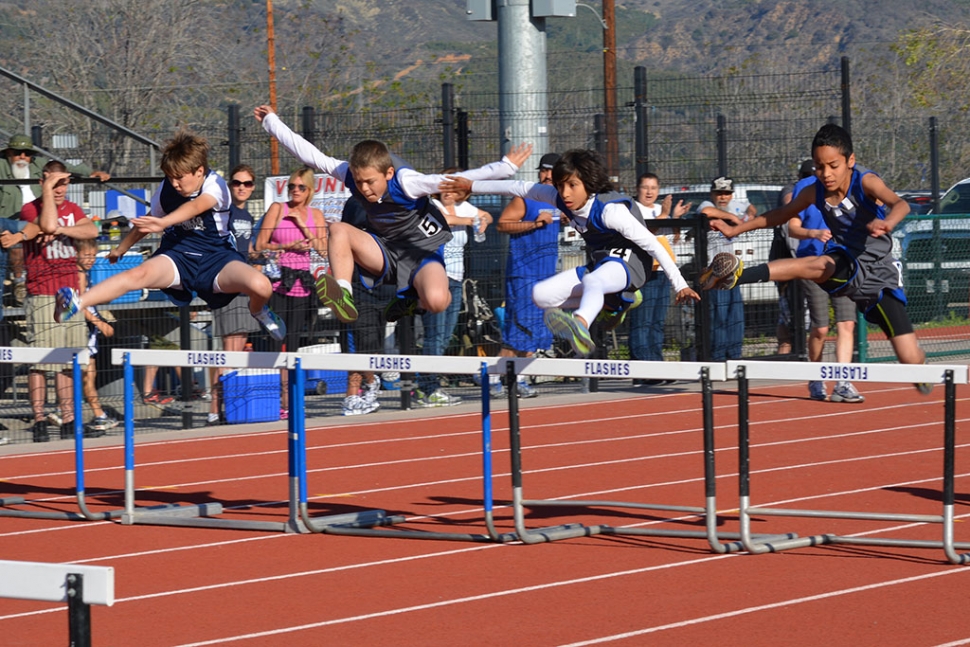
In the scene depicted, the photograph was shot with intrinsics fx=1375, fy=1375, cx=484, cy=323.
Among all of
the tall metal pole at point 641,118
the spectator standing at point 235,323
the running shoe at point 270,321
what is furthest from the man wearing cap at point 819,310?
the running shoe at point 270,321

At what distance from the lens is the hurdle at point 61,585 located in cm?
304

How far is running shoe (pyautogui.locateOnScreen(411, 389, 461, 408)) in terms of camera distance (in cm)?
1282

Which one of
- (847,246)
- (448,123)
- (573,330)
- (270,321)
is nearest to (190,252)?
(270,321)

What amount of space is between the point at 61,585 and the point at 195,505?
5481 millimetres

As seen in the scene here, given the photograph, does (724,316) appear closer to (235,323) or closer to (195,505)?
(235,323)

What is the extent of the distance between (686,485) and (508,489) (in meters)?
1.18

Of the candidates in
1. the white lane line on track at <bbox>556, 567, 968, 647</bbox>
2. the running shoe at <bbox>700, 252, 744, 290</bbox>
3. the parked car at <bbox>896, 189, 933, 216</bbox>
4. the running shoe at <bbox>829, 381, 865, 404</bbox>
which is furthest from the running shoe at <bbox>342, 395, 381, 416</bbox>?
the parked car at <bbox>896, 189, 933, 216</bbox>

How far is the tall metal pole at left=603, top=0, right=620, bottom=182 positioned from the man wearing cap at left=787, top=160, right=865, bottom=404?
1.67m

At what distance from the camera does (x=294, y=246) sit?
1174cm

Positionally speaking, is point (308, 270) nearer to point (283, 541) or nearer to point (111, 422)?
point (111, 422)

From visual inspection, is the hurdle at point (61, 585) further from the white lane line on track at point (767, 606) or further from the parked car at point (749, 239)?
the parked car at point (749, 239)

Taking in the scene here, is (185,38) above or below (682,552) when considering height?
above

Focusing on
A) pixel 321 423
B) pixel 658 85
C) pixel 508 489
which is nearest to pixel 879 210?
pixel 508 489

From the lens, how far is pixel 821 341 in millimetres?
12195
